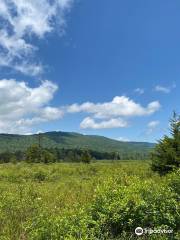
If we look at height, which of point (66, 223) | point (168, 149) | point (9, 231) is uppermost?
point (168, 149)

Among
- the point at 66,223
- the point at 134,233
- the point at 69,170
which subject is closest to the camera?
the point at 66,223

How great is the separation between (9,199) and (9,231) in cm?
343

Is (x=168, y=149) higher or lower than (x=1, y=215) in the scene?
higher

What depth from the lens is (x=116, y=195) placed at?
27.4 feet

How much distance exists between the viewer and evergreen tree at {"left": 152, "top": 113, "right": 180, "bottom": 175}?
25453mm

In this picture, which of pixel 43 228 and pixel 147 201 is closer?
pixel 43 228

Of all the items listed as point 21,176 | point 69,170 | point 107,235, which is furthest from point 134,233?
point 69,170

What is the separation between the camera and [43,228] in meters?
7.16

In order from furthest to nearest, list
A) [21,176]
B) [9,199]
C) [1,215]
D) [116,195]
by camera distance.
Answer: [21,176] → [9,199] → [1,215] → [116,195]

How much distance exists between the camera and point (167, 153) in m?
25.5

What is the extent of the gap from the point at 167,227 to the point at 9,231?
13.6ft

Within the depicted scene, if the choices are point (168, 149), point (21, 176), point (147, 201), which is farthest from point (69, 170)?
point (147, 201)

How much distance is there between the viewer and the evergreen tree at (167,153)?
25453 mm

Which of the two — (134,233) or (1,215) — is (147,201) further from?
(1,215)
